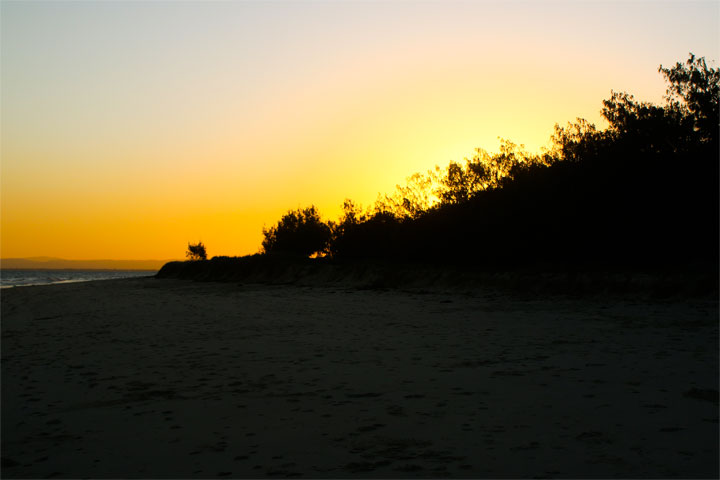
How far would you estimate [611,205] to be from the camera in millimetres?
25641

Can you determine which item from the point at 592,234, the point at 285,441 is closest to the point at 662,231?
the point at 592,234

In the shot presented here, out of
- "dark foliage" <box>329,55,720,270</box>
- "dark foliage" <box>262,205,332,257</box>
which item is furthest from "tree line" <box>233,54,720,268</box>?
Answer: "dark foliage" <box>262,205,332,257</box>

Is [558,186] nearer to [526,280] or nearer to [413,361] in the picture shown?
[526,280]

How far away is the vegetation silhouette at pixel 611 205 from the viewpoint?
23.5m

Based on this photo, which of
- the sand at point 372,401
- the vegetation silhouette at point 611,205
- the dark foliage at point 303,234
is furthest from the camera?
the dark foliage at point 303,234

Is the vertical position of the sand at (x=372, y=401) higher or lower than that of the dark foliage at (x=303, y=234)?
lower

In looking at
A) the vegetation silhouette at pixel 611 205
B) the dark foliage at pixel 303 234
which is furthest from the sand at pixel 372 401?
the dark foliage at pixel 303 234

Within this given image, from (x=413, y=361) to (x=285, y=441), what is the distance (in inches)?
159

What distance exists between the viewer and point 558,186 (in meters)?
28.3

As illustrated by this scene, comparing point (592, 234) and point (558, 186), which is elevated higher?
point (558, 186)

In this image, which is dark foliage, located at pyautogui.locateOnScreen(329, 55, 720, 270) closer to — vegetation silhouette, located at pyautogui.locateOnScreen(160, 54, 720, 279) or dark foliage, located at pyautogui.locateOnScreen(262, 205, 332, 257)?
vegetation silhouette, located at pyautogui.locateOnScreen(160, 54, 720, 279)

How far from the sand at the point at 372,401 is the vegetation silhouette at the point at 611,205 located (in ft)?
38.3

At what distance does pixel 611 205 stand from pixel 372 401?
2303 centimetres

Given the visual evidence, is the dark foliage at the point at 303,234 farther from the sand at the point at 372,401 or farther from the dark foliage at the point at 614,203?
the sand at the point at 372,401
